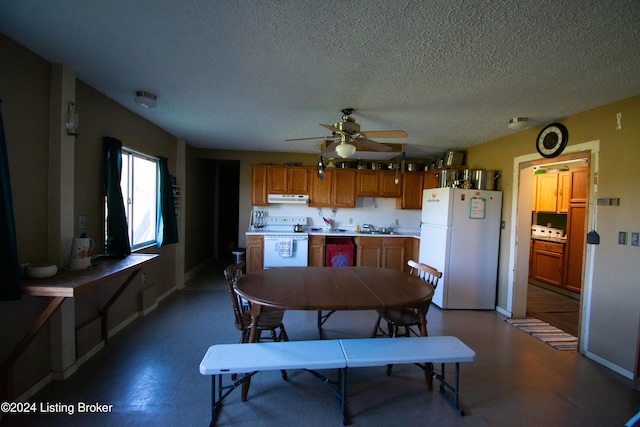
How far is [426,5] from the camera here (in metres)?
1.29

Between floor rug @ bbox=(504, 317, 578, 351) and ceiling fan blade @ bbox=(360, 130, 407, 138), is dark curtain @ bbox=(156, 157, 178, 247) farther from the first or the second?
floor rug @ bbox=(504, 317, 578, 351)

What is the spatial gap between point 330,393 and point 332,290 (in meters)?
0.75

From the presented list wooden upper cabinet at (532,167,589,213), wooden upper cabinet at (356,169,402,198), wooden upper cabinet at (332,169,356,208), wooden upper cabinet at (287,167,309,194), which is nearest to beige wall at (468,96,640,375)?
wooden upper cabinet at (532,167,589,213)

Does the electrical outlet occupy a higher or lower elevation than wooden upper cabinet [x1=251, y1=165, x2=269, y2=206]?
lower

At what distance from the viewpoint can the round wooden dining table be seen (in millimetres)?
1780

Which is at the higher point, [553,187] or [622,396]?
[553,187]

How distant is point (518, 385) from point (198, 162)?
5.56m

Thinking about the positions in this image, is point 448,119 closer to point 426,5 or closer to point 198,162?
point 426,5

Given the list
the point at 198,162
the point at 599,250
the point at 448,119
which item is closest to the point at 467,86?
the point at 448,119

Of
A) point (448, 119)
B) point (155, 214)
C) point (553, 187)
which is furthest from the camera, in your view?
point (553, 187)

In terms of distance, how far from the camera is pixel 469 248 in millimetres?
3625

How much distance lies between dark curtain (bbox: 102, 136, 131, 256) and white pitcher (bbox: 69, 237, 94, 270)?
0.47 meters

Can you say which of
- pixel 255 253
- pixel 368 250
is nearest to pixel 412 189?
pixel 368 250

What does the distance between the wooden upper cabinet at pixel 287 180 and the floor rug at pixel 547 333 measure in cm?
370
